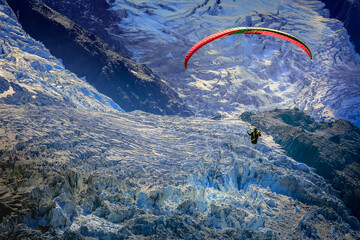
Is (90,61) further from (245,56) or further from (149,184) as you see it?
(245,56)

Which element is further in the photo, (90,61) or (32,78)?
(90,61)

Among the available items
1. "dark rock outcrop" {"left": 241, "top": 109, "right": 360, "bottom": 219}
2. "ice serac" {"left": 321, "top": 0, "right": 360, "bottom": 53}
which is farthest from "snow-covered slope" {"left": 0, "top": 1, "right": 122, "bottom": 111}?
"ice serac" {"left": 321, "top": 0, "right": 360, "bottom": 53}

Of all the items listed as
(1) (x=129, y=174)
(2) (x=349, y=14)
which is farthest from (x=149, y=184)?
(2) (x=349, y=14)

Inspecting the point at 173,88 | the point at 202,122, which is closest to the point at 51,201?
the point at 202,122

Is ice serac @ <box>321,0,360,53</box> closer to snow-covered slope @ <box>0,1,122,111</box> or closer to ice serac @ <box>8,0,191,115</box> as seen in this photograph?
ice serac @ <box>8,0,191,115</box>

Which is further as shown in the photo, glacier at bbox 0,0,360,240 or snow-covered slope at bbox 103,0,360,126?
snow-covered slope at bbox 103,0,360,126

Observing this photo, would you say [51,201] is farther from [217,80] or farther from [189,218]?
[217,80]

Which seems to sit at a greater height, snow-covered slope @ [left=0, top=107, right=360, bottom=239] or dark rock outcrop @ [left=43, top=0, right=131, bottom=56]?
snow-covered slope @ [left=0, top=107, right=360, bottom=239]
